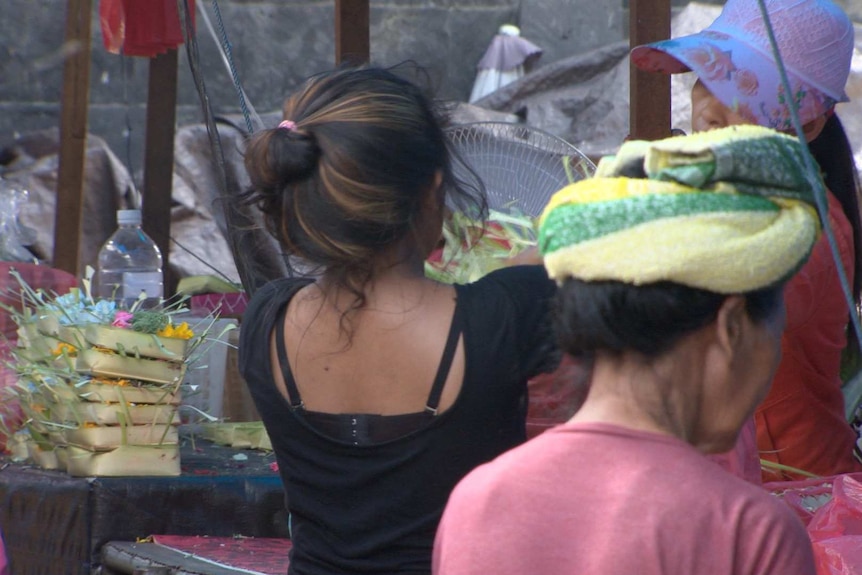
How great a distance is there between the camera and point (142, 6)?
13.5 feet

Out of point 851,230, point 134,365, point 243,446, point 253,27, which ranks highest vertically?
point 253,27

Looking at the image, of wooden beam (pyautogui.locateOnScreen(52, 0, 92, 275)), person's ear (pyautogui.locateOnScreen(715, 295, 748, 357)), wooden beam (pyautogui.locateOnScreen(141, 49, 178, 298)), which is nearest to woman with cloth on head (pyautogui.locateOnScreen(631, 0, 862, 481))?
person's ear (pyautogui.locateOnScreen(715, 295, 748, 357))

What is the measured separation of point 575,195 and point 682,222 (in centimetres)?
12

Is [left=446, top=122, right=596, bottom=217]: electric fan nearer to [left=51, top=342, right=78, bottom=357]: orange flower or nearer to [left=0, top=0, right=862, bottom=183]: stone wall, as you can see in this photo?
[left=51, top=342, right=78, bottom=357]: orange flower

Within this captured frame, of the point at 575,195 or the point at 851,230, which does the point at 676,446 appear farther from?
the point at 851,230

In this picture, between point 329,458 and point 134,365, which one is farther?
point 134,365

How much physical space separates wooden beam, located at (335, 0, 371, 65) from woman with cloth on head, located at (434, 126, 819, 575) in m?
2.18

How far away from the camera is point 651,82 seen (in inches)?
98.1

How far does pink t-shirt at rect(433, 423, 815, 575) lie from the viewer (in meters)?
1.03

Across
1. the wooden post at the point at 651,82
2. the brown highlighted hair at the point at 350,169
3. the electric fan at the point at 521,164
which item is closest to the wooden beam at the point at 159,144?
the electric fan at the point at 521,164

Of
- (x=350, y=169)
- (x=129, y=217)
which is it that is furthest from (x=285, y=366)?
(x=129, y=217)

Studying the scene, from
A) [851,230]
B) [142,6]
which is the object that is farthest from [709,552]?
[142,6]

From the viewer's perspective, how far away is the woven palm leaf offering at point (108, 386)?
109 inches

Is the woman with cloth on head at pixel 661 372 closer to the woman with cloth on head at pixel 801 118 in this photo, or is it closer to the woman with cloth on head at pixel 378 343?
the woman with cloth on head at pixel 378 343
